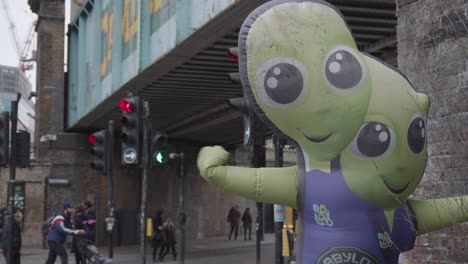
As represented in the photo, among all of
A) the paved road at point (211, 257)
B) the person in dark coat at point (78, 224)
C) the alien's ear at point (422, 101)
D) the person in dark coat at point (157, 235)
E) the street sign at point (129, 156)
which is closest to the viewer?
the alien's ear at point (422, 101)

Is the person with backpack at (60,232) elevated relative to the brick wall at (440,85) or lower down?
lower down

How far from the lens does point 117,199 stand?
24953 mm

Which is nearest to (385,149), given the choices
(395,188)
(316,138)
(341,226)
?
(395,188)

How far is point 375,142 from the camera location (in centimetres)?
444

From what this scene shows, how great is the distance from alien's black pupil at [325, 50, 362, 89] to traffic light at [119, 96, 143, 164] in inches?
243

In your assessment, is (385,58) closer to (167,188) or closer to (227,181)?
(227,181)

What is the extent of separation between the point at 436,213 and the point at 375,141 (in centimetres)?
80

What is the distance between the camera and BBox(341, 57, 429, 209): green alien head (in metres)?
4.44

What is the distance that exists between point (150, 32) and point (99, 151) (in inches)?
118

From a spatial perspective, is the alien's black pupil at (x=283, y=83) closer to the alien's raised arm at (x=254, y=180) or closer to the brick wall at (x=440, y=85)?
the alien's raised arm at (x=254, y=180)

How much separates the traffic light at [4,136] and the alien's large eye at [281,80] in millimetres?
9119

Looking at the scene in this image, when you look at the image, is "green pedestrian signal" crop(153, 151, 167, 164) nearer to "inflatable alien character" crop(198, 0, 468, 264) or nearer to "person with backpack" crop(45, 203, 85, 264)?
"person with backpack" crop(45, 203, 85, 264)

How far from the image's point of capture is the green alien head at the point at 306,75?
4.49m

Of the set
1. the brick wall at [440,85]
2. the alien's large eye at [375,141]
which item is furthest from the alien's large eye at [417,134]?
Answer: the brick wall at [440,85]
